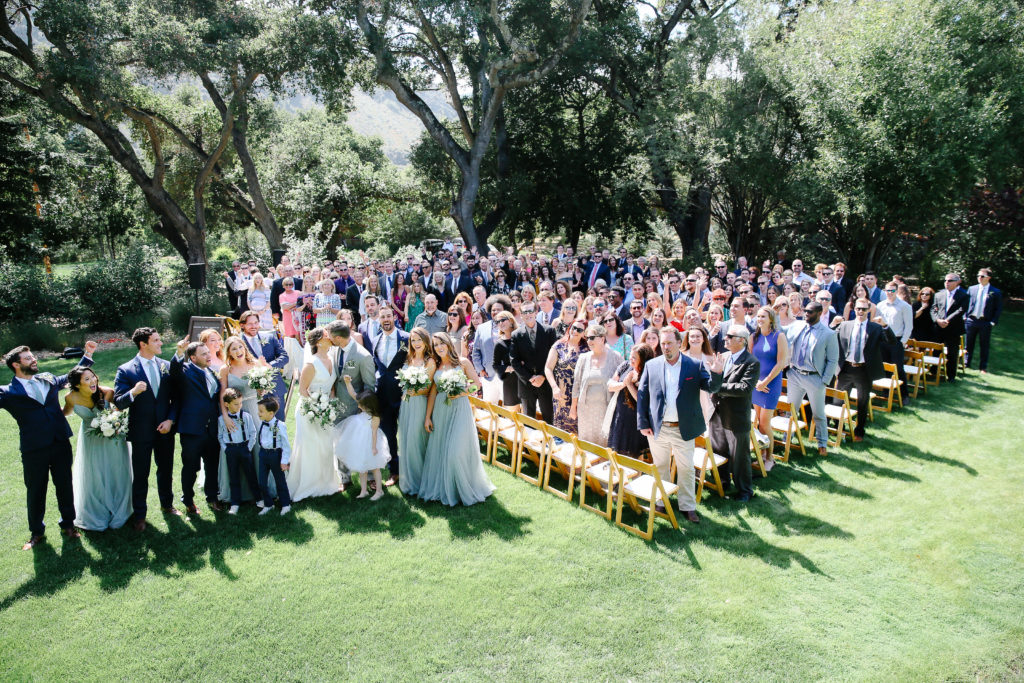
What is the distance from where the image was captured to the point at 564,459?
21.7ft

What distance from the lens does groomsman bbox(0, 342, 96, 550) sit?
5410 mm

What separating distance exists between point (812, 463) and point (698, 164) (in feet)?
45.8

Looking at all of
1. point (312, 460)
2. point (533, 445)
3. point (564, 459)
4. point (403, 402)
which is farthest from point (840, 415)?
point (312, 460)

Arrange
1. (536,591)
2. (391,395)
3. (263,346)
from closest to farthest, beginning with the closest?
(536,591) → (391,395) → (263,346)

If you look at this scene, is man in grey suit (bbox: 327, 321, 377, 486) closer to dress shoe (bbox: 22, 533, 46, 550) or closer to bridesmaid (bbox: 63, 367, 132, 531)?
bridesmaid (bbox: 63, 367, 132, 531)

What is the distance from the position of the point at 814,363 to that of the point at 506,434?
406cm

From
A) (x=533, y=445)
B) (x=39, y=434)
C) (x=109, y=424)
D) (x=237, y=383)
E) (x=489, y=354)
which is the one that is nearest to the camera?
(x=39, y=434)

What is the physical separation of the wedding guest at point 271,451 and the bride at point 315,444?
18cm

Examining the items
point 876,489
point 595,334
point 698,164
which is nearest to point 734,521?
point 876,489

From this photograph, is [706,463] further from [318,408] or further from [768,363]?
[318,408]

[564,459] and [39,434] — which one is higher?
[39,434]

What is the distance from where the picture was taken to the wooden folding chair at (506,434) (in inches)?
287

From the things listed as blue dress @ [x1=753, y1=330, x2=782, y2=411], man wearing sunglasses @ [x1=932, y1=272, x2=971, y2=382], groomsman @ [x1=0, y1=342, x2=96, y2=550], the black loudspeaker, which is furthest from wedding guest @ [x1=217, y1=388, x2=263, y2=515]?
the black loudspeaker

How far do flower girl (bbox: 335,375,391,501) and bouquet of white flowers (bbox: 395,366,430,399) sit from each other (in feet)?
1.88
